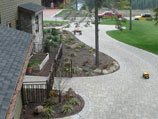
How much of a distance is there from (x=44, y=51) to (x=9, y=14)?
16.7 ft

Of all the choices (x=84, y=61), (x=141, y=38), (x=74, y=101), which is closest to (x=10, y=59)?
(x=74, y=101)

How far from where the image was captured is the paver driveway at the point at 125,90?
11.4 metres

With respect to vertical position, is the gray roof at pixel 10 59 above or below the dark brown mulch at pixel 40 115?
above

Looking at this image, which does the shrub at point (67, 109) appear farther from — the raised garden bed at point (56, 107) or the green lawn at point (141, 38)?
the green lawn at point (141, 38)

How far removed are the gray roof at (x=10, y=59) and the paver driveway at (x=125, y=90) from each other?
4272mm

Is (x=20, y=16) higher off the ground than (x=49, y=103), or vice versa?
(x=20, y=16)

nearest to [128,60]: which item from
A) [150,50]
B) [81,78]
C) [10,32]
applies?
[150,50]

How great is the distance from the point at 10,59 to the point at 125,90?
26.4 feet

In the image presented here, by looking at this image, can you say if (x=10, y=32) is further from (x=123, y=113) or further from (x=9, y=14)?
(x=9, y=14)

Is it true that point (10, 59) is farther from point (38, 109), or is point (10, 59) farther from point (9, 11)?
point (9, 11)

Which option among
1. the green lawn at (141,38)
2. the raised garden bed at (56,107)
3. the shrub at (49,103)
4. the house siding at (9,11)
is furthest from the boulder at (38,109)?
the green lawn at (141,38)

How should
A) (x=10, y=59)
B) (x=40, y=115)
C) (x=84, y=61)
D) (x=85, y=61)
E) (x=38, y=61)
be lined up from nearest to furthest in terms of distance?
1. (x=10, y=59)
2. (x=40, y=115)
3. (x=38, y=61)
4. (x=85, y=61)
5. (x=84, y=61)

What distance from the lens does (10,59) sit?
7688 mm

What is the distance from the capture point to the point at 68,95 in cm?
1262
